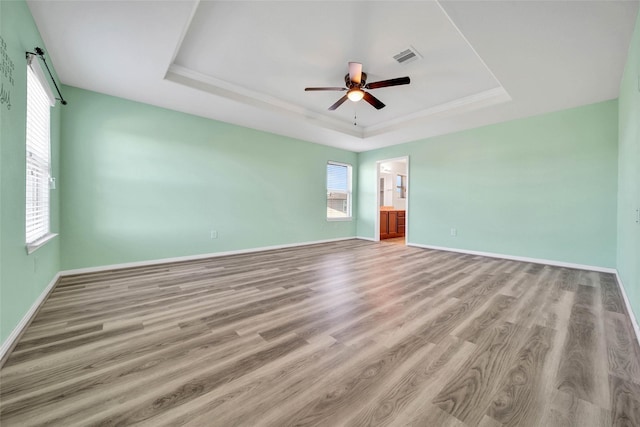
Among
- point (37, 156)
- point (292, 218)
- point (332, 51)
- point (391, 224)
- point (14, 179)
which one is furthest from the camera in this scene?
point (391, 224)

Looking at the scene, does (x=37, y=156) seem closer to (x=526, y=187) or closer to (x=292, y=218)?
(x=292, y=218)

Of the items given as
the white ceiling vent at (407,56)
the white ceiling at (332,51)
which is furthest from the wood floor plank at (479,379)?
the white ceiling vent at (407,56)

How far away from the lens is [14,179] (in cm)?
167

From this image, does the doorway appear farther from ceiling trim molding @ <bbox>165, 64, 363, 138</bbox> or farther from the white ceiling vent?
the white ceiling vent

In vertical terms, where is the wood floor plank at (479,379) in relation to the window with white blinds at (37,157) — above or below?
below

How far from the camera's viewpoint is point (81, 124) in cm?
316

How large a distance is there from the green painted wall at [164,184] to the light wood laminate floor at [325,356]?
34.5 inches

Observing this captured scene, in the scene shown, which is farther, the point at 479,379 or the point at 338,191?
the point at 338,191

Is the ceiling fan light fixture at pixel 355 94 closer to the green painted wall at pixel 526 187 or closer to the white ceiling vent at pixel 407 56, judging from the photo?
the white ceiling vent at pixel 407 56

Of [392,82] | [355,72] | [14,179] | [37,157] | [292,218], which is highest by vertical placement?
[355,72]

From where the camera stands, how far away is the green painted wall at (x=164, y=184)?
10.4ft

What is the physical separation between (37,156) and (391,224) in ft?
22.6

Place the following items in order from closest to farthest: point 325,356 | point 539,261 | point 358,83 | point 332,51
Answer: point 325,356
point 332,51
point 358,83
point 539,261

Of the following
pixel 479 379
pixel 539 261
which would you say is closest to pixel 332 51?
pixel 479 379
